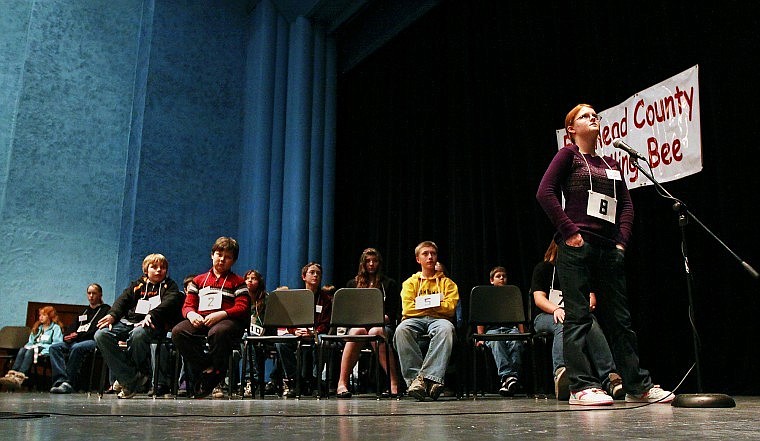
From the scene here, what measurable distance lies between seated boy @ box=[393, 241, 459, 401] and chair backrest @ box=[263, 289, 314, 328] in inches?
29.0

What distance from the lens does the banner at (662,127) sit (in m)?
4.13

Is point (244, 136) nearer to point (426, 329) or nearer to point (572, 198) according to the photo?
point (426, 329)

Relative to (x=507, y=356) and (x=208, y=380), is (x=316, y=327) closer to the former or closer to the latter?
(x=208, y=380)

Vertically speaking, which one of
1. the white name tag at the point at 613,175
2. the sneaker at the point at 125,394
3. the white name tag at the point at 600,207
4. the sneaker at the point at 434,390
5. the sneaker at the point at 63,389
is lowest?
the sneaker at the point at 63,389

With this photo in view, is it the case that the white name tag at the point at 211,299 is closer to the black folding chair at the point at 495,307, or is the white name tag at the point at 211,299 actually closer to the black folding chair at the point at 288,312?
the black folding chair at the point at 288,312

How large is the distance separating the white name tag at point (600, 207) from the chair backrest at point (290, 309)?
241 cm

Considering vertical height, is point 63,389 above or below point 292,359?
below

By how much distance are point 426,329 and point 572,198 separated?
5.56 feet

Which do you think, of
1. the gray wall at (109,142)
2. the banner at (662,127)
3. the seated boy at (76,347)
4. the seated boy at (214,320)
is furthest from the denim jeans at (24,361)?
the banner at (662,127)

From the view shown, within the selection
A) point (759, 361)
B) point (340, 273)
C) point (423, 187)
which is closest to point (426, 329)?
point (759, 361)

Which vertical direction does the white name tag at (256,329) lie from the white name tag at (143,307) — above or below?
below

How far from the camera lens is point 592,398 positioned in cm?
255

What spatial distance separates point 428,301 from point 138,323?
87.6 inches

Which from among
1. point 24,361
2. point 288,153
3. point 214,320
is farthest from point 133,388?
point 288,153
